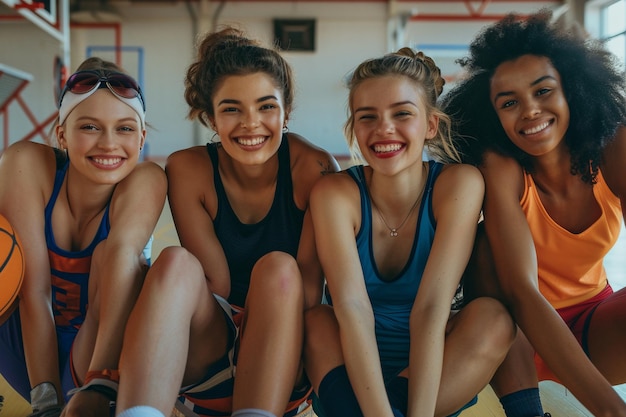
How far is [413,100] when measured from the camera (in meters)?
1.37

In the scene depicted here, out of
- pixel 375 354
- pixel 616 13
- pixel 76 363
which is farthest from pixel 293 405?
pixel 616 13

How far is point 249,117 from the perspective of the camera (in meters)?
1.41

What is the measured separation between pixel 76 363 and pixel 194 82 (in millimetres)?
747

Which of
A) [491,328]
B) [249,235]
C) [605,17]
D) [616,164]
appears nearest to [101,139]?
[249,235]

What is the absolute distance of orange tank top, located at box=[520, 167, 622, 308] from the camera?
1434mm

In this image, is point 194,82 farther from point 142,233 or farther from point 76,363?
point 76,363

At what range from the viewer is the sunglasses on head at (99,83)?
1.39 m

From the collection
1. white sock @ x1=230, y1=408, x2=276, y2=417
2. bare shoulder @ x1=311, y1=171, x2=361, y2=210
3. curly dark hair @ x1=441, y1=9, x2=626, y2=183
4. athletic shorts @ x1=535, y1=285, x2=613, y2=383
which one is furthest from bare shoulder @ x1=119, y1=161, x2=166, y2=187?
athletic shorts @ x1=535, y1=285, x2=613, y2=383

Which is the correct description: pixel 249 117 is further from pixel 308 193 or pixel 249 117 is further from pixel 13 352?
pixel 13 352

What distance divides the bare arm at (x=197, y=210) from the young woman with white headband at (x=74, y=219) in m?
0.05

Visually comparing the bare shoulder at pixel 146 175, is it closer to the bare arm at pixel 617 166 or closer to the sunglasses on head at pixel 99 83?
the sunglasses on head at pixel 99 83

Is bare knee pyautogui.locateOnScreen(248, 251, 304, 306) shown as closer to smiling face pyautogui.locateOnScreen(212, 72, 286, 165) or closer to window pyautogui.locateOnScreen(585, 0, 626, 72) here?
smiling face pyautogui.locateOnScreen(212, 72, 286, 165)

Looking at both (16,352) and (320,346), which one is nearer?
(320,346)

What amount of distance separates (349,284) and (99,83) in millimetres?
747
